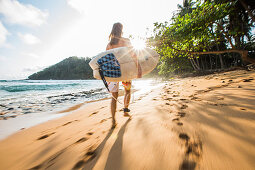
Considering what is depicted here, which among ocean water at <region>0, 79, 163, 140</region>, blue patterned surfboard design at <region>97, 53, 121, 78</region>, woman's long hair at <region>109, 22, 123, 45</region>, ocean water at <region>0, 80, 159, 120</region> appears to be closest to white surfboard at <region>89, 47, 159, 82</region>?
blue patterned surfboard design at <region>97, 53, 121, 78</region>

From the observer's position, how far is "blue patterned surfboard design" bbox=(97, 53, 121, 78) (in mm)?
1948

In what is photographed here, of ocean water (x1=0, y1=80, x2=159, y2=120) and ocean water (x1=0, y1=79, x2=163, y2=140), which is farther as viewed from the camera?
ocean water (x1=0, y1=80, x2=159, y2=120)

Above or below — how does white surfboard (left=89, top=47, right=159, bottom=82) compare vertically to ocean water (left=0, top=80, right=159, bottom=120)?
above

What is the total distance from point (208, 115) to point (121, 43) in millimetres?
2023

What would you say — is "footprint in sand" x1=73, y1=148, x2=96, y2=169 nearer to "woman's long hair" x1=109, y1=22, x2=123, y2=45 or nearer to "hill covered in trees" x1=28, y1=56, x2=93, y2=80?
"woman's long hair" x1=109, y1=22, x2=123, y2=45

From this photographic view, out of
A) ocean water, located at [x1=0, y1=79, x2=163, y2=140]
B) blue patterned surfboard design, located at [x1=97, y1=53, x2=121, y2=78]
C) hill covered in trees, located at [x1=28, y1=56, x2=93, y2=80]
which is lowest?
ocean water, located at [x1=0, y1=79, x2=163, y2=140]

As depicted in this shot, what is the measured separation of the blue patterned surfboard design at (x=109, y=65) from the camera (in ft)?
6.39

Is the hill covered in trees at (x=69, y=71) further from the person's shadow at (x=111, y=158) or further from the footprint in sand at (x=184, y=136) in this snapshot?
the footprint in sand at (x=184, y=136)

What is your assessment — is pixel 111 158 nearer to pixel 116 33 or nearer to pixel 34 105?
pixel 116 33

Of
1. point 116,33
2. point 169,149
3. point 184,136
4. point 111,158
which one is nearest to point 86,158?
point 111,158

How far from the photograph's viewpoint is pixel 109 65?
1.98 metres

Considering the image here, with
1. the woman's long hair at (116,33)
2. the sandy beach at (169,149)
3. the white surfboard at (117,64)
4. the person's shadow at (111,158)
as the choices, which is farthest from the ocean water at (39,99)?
the person's shadow at (111,158)

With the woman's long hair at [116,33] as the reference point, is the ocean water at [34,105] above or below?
below

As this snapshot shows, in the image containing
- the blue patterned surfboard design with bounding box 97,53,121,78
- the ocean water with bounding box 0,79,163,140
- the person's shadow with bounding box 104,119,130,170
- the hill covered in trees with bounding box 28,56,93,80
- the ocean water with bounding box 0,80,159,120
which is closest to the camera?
the person's shadow with bounding box 104,119,130,170
